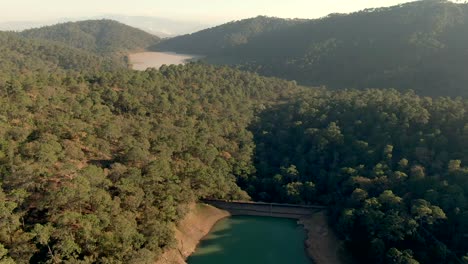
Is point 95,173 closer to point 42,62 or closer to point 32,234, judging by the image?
point 32,234

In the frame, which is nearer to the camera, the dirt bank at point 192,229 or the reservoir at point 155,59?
the dirt bank at point 192,229

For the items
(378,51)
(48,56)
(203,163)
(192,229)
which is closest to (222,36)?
(48,56)

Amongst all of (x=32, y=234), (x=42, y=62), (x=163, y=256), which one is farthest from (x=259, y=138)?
(x=42, y=62)

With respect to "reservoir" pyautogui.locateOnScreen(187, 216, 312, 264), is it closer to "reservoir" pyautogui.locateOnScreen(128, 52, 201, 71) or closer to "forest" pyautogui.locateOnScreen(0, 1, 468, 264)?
"forest" pyautogui.locateOnScreen(0, 1, 468, 264)

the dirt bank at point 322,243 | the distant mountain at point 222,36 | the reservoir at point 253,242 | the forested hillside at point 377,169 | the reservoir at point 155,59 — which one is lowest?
the reservoir at point 253,242

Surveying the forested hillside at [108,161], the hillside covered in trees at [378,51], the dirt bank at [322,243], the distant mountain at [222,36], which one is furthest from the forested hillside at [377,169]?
the distant mountain at [222,36]

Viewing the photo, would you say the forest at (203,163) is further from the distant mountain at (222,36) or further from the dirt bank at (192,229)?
the distant mountain at (222,36)

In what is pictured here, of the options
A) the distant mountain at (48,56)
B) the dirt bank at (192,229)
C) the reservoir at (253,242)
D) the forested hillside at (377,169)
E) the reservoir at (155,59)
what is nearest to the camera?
the forested hillside at (377,169)
